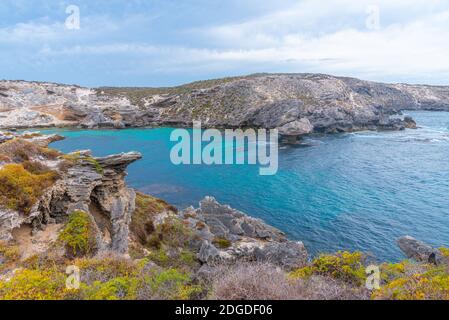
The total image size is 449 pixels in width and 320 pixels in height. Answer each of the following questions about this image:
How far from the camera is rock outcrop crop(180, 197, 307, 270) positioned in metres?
20.7

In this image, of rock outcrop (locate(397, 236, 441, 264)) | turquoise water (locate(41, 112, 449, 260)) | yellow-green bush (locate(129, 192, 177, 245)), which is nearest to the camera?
rock outcrop (locate(397, 236, 441, 264))

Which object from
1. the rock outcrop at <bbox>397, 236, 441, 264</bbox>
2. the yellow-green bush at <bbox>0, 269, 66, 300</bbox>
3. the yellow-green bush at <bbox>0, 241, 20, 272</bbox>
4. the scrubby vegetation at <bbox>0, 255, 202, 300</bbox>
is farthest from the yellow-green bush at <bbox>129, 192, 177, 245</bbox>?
the rock outcrop at <bbox>397, 236, 441, 264</bbox>

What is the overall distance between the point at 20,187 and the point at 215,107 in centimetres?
10800

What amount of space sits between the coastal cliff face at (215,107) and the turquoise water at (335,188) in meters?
25.8

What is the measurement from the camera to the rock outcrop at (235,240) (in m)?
20.7

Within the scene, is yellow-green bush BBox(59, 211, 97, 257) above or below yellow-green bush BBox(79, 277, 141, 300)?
below

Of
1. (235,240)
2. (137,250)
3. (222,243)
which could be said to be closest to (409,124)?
(235,240)

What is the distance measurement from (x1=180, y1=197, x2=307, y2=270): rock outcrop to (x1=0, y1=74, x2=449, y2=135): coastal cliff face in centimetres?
7134

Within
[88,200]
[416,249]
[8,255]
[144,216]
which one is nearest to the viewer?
[8,255]

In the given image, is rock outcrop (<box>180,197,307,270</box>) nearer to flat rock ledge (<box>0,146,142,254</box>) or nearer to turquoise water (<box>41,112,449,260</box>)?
turquoise water (<box>41,112,449,260</box>)

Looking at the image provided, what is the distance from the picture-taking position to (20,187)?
54.4 feet

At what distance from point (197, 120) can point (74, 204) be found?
99305 mm

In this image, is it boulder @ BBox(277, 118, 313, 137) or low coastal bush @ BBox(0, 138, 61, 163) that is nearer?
low coastal bush @ BBox(0, 138, 61, 163)

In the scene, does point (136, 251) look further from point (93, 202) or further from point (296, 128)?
point (296, 128)
